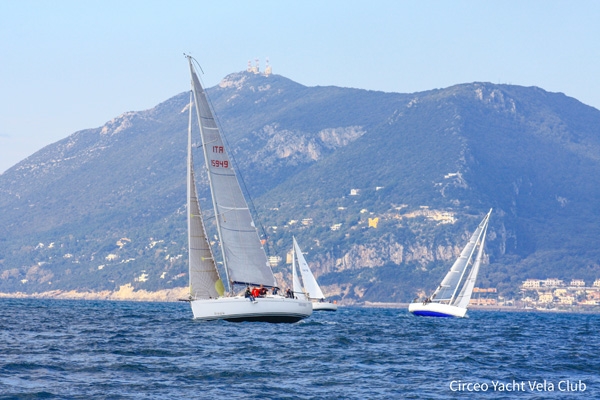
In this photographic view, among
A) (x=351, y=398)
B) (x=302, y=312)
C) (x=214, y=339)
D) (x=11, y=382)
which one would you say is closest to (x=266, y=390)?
(x=351, y=398)

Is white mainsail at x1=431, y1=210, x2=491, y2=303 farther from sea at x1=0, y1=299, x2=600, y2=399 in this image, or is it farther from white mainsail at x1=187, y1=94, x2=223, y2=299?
white mainsail at x1=187, y1=94, x2=223, y2=299

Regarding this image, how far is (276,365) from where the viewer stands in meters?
45.1

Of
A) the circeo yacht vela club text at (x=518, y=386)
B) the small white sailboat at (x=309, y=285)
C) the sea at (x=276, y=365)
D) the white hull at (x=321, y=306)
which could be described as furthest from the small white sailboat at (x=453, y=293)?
the circeo yacht vela club text at (x=518, y=386)

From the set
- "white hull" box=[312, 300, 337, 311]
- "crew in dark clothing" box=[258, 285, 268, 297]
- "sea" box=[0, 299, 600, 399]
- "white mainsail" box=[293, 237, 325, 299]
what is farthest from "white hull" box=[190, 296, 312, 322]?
"white mainsail" box=[293, 237, 325, 299]

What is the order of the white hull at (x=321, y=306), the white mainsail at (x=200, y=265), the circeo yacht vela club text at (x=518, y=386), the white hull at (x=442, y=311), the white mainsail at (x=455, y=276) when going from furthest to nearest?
the white hull at (x=321, y=306) < the white mainsail at (x=455, y=276) < the white hull at (x=442, y=311) < the white mainsail at (x=200, y=265) < the circeo yacht vela club text at (x=518, y=386)

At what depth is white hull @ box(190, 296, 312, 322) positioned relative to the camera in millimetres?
60875

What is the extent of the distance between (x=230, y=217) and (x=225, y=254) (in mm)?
2207

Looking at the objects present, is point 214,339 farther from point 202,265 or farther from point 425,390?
point 425,390

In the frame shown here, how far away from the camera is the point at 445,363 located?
1890 inches

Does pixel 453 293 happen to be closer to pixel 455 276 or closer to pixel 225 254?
pixel 455 276

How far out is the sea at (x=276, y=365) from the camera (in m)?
37.8

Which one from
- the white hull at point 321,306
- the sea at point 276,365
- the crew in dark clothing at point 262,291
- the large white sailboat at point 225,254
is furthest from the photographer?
the white hull at point 321,306

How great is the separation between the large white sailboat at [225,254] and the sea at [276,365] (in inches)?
56.8

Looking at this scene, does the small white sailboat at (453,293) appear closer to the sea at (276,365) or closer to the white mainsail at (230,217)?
the sea at (276,365)
